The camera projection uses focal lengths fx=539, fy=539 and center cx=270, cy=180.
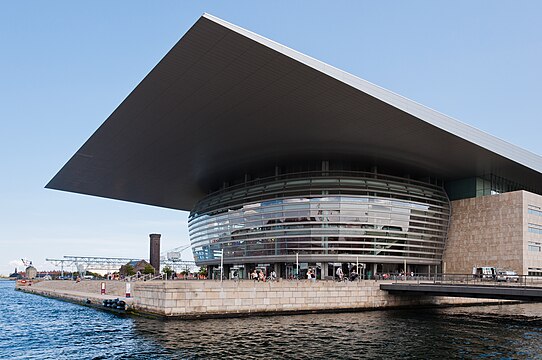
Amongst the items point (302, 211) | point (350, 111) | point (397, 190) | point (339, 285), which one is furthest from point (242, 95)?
point (397, 190)

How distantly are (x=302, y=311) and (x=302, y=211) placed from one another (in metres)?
15.4

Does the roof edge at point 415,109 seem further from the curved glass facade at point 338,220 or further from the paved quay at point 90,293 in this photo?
the paved quay at point 90,293

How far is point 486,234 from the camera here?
45.4m

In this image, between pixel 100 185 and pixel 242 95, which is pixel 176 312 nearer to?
pixel 242 95

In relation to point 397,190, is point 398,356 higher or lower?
lower

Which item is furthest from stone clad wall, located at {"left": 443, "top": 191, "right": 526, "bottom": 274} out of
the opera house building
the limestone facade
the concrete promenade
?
the concrete promenade

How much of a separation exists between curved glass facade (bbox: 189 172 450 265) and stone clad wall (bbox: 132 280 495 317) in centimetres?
989

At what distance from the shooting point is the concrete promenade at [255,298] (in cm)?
2573

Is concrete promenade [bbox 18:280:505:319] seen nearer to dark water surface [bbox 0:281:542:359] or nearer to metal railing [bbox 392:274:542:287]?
dark water surface [bbox 0:281:542:359]

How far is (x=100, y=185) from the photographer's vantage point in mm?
57344

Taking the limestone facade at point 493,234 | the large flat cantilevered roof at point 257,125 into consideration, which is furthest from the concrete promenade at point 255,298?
the limestone facade at point 493,234

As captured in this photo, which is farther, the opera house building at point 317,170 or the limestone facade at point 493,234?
the limestone facade at point 493,234

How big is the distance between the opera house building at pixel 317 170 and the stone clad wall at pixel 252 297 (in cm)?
499

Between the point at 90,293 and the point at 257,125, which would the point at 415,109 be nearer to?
the point at 257,125
